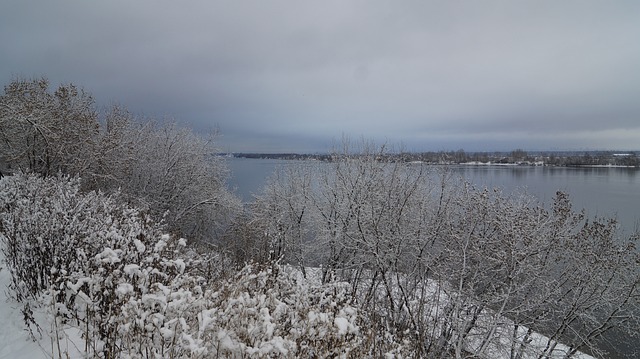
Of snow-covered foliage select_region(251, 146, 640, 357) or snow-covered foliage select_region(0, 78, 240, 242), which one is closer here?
snow-covered foliage select_region(251, 146, 640, 357)

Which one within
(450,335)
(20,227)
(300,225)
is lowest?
(450,335)

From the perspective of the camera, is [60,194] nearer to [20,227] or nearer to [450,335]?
[20,227]

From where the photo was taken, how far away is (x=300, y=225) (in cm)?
1980

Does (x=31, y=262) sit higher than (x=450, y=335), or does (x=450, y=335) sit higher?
(x=31, y=262)

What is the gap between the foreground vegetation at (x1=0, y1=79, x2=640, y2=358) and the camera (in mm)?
3512

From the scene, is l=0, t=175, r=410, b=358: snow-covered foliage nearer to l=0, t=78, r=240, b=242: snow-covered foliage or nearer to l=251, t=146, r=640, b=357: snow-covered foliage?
l=251, t=146, r=640, b=357: snow-covered foliage

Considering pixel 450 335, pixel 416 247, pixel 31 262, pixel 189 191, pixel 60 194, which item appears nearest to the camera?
pixel 31 262

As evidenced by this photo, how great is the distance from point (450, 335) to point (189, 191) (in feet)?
62.9

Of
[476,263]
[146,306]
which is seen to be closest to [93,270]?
[146,306]

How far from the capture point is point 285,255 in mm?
17141

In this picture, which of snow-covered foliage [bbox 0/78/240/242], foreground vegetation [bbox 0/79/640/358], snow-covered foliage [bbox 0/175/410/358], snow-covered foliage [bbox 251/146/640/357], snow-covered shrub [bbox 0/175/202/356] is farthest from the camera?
snow-covered foliage [bbox 0/78/240/242]

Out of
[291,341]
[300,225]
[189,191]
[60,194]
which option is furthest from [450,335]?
[189,191]

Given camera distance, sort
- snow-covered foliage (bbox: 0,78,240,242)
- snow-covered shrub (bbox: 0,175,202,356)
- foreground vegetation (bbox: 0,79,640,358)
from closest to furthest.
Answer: snow-covered shrub (bbox: 0,175,202,356)
foreground vegetation (bbox: 0,79,640,358)
snow-covered foliage (bbox: 0,78,240,242)

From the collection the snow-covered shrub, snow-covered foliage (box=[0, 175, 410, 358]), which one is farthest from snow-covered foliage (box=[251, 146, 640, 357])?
the snow-covered shrub
